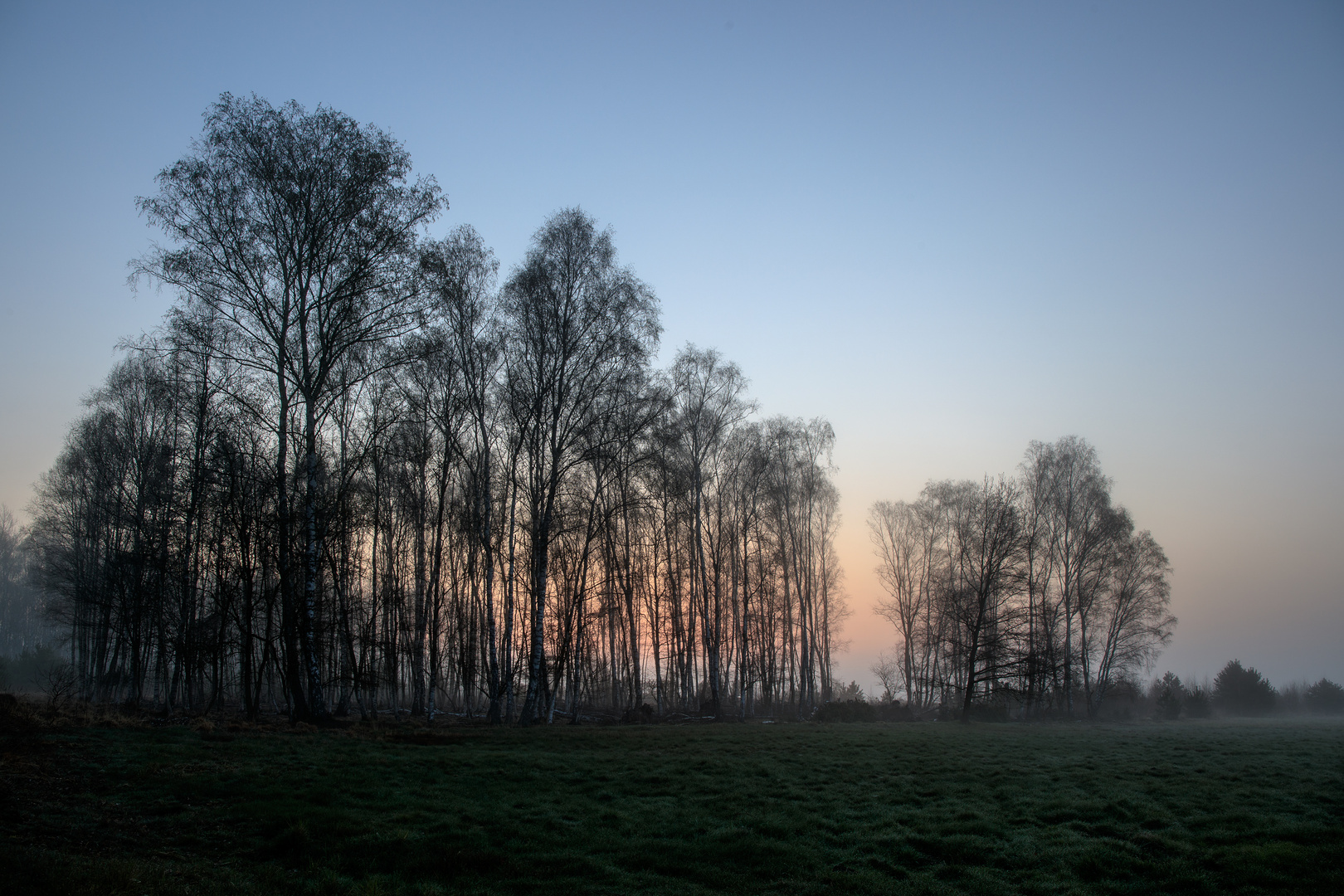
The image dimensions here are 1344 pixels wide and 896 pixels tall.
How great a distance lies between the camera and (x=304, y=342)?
686 inches

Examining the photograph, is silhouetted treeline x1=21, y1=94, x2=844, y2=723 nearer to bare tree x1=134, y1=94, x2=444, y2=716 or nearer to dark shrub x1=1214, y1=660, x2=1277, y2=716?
bare tree x1=134, y1=94, x2=444, y2=716

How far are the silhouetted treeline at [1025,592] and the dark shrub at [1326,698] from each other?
1355 inches

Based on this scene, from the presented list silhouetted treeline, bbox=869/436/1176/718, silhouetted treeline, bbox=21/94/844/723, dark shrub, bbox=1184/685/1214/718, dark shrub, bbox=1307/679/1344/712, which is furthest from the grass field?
dark shrub, bbox=1307/679/1344/712

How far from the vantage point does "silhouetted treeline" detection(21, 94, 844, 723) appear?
17.5 metres

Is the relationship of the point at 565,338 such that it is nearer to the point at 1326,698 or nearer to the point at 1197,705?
the point at 1197,705

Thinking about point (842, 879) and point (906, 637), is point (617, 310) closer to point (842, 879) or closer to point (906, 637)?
point (842, 879)

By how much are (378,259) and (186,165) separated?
5055mm

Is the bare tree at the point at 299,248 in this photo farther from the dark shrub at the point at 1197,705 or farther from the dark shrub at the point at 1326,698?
the dark shrub at the point at 1326,698

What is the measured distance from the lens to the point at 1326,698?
6109cm

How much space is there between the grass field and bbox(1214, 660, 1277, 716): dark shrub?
55.3 meters

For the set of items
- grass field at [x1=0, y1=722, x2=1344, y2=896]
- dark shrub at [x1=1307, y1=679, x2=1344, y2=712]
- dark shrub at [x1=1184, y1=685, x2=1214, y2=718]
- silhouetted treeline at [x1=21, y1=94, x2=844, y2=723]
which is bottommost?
dark shrub at [x1=1307, y1=679, x2=1344, y2=712]

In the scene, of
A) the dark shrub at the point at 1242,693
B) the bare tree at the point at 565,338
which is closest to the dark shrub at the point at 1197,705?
the dark shrub at the point at 1242,693

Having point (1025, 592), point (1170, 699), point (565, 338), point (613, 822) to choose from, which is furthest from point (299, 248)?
point (1170, 699)

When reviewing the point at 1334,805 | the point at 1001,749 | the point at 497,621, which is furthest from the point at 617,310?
the point at 497,621
